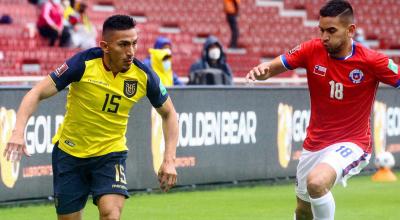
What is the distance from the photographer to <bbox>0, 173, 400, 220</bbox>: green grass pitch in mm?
12211

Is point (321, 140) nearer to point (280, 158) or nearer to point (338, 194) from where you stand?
point (338, 194)

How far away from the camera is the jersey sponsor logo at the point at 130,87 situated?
8.10 m

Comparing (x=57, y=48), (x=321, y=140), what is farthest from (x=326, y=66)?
(x=57, y=48)

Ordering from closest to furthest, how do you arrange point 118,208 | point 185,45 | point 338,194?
point 118,208 < point 338,194 < point 185,45

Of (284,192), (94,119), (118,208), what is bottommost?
(284,192)

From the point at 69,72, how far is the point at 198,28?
1993 centimetres

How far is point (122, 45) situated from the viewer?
26.1ft

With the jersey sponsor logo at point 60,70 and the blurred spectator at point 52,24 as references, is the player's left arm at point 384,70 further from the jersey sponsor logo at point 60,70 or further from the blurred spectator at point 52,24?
the blurred spectator at point 52,24

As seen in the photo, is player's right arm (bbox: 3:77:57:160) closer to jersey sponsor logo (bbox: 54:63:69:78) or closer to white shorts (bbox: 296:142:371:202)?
jersey sponsor logo (bbox: 54:63:69:78)

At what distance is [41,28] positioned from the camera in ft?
68.2

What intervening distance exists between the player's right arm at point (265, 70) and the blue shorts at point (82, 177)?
4.71ft

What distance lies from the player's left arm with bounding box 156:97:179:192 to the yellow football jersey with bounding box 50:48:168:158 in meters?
0.10

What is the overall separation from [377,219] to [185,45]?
14.7 metres

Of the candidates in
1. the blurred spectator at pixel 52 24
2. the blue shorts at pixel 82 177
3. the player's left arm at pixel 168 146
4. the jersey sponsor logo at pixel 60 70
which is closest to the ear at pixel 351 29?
the player's left arm at pixel 168 146
